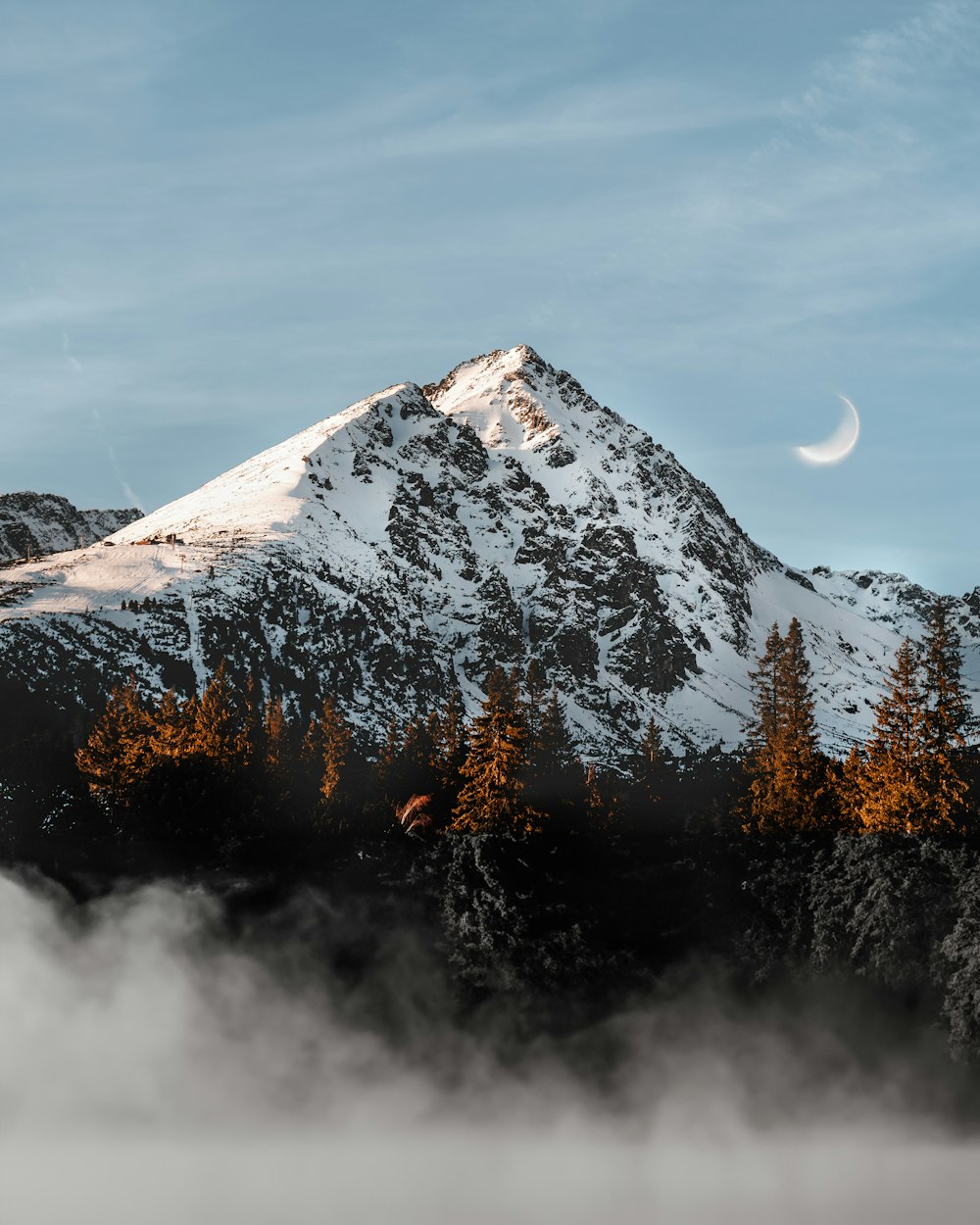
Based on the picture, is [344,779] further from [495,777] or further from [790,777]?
[790,777]

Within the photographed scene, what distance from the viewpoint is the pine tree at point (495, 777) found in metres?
73.8

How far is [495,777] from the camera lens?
74188mm

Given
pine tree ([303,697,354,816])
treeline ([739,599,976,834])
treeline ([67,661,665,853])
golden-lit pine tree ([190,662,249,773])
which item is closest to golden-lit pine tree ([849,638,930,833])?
treeline ([739,599,976,834])

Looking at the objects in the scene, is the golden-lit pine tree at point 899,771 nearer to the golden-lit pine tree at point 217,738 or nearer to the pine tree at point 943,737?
the pine tree at point 943,737

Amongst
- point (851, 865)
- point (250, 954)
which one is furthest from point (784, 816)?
point (250, 954)

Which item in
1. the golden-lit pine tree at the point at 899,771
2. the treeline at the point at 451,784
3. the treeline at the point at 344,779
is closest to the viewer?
the golden-lit pine tree at the point at 899,771

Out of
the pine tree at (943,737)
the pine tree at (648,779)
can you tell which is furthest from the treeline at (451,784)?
→ the pine tree at (648,779)

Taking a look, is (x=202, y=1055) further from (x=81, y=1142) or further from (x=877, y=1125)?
(x=877, y=1125)

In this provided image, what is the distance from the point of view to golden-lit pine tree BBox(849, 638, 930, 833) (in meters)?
67.6

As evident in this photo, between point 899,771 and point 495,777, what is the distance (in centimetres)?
2073

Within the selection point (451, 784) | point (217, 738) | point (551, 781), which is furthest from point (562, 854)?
point (217, 738)

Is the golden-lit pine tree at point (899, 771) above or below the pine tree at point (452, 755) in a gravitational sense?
below

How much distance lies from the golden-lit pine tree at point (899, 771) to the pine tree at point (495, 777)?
17481mm

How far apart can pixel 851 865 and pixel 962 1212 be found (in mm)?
16878
